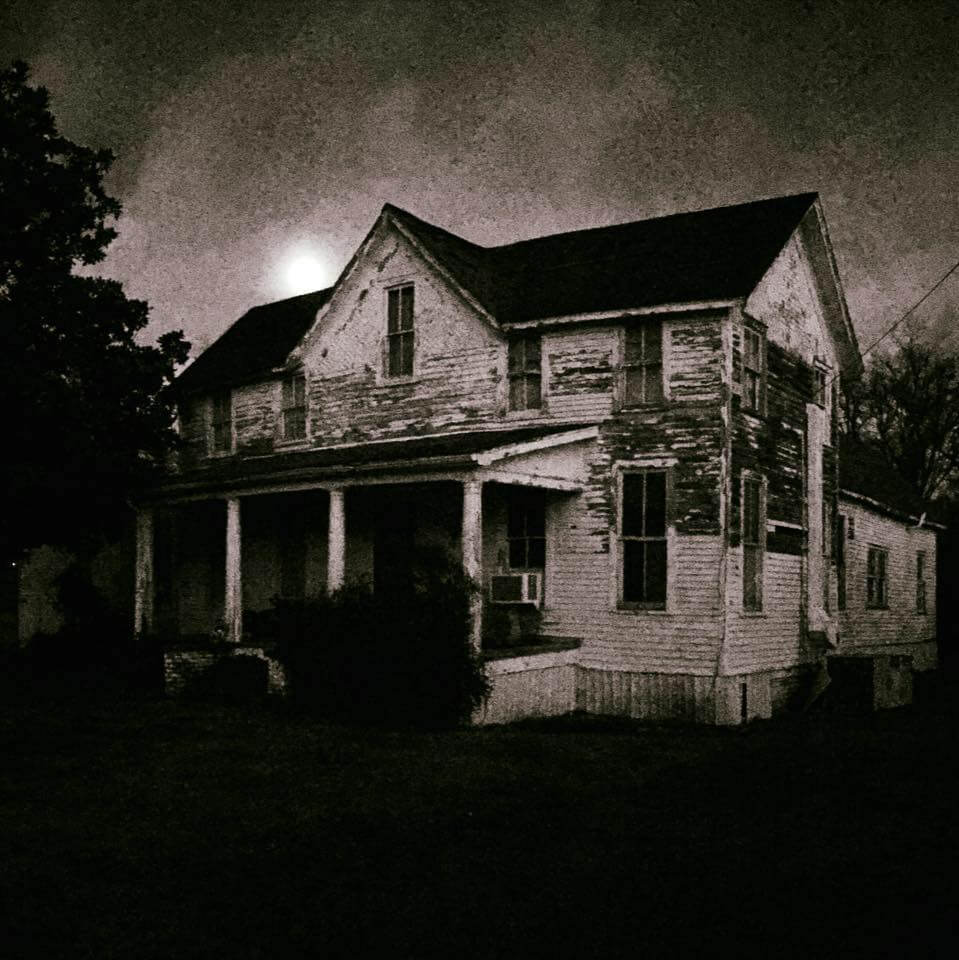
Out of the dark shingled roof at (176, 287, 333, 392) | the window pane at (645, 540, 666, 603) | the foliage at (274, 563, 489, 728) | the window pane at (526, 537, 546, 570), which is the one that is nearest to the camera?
the foliage at (274, 563, 489, 728)

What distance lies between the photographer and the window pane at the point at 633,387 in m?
17.2

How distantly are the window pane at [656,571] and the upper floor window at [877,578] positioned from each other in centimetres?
991

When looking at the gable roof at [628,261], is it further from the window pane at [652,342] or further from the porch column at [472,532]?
the porch column at [472,532]

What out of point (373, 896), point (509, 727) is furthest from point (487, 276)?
point (373, 896)

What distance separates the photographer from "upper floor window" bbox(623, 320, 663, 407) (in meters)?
17.1

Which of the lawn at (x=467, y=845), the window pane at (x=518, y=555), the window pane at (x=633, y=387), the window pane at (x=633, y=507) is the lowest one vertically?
the lawn at (x=467, y=845)

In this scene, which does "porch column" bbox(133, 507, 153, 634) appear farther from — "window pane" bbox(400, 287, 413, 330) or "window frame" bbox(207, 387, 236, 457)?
"window pane" bbox(400, 287, 413, 330)

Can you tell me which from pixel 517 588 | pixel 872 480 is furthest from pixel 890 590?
pixel 517 588

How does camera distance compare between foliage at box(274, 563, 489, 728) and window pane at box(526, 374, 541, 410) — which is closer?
foliage at box(274, 563, 489, 728)

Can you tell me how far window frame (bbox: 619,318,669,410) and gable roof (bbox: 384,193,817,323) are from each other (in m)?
0.39

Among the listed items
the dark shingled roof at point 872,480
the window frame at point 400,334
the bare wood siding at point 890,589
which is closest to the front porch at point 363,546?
the window frame at point 400,334

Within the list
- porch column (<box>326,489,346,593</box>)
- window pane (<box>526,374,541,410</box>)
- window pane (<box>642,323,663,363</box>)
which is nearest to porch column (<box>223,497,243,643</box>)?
porch column (<box>326,489,346,593</box>)

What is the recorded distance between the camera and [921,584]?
29.3 m

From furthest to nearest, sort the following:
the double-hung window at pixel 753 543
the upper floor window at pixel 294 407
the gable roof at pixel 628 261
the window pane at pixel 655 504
Answer: the upper floor window at pixel 294 407, the double-hung window at pixel 753 543, the gable roof at pixel 628 261, the window pane at pixel 655 504
